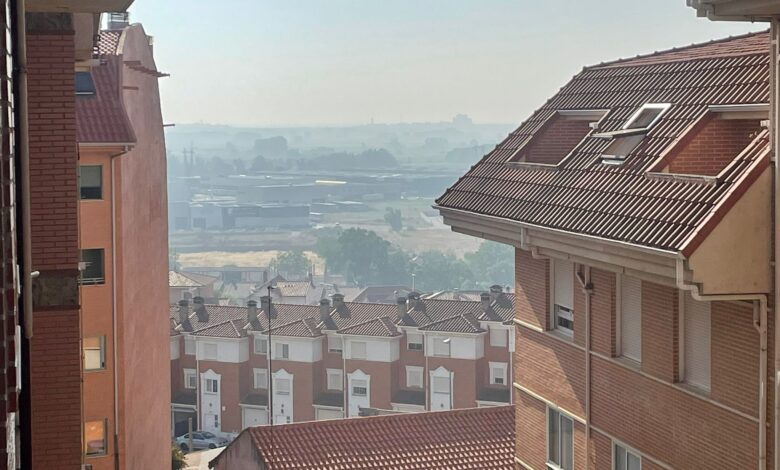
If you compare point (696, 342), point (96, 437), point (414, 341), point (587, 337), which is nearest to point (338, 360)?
point (414, 341)

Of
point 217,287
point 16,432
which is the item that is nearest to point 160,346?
point 16,432

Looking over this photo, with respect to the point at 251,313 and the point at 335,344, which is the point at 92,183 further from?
the point at 251,313

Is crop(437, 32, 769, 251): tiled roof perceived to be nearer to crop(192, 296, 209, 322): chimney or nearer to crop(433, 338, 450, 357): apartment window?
crop(433, 338, 450, 357): apartment window

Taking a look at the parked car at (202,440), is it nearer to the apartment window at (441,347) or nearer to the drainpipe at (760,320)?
the apartment window at (441,347)

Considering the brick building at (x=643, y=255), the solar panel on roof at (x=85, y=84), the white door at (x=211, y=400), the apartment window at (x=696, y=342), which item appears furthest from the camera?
the white door at (x=211, y=400)

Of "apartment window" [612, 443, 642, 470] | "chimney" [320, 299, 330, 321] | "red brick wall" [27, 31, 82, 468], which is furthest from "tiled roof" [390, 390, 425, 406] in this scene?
"red brick wall" [27, 31, 82, 468]

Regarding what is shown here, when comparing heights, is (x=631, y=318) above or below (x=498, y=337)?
above

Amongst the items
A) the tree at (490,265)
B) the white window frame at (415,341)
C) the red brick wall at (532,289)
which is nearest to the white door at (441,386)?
the white window frame at (415,341)

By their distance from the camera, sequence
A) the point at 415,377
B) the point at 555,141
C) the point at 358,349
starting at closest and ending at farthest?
the point at 555,141 < the point at 415,377 < the point at 358,349
